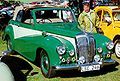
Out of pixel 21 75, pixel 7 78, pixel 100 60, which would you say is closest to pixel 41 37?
pixel 21 75

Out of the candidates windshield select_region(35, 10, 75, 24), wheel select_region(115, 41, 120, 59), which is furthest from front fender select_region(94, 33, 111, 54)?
wheel select_region(115, 41, 120, 59)

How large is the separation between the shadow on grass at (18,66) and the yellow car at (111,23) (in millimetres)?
3163

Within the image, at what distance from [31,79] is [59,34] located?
136 cm

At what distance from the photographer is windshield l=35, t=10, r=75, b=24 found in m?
8.91

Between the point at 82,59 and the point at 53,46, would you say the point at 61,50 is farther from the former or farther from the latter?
the point at 82,59

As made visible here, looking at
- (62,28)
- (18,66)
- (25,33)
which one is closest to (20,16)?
(25,33)

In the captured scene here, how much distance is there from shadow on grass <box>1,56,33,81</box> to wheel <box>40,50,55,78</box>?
528 millimetres

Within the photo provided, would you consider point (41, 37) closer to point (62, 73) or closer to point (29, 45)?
point (29, 45)

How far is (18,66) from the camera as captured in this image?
9.00m

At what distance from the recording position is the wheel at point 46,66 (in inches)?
294

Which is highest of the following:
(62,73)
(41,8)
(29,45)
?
(41,8)

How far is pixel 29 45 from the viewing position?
846 cm

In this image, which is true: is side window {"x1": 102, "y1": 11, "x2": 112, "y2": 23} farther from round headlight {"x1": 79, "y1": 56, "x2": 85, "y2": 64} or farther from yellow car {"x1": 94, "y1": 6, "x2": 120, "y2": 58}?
round headlight {"x1": 79, "y1": 56, "x2": 85, "y2": 64}

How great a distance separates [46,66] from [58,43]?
2.46 feet
